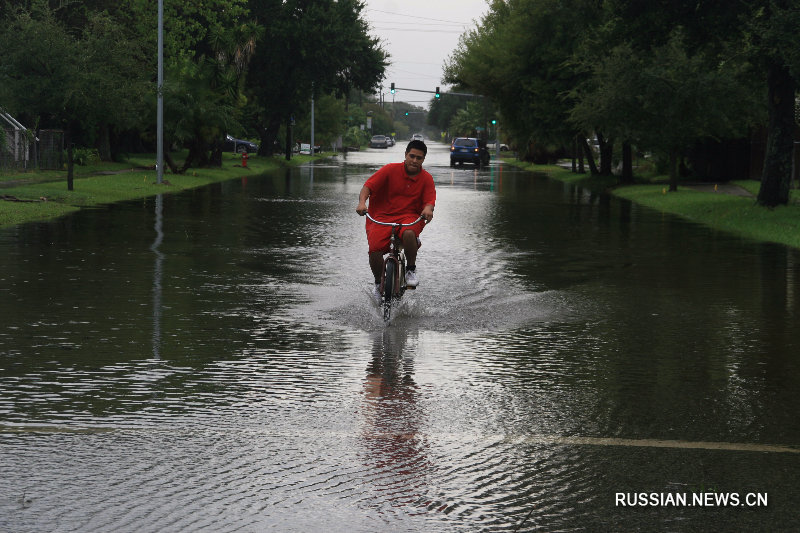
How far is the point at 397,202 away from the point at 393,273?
80cm

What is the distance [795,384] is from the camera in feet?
27.9

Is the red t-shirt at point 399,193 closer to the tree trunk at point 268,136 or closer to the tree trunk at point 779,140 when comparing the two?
the tree trunk at point 779,140

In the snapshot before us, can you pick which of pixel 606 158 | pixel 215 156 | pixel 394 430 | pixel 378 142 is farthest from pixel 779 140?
pixel 378 142

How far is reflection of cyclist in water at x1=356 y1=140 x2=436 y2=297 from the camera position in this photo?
455 inches

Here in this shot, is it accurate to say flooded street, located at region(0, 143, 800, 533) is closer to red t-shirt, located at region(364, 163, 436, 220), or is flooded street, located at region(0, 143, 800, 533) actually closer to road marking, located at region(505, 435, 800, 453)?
road marking, located at region(505, 435, 800, 453)

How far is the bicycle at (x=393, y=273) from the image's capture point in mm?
11180

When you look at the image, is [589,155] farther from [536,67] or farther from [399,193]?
[399,193]

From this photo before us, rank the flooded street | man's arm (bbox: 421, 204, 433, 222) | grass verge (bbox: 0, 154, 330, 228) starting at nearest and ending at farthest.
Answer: the flooded street → man's arm (bbox: 421, 204, 433, 222) → grass verge (bbox: 0, 154, 330, 228)

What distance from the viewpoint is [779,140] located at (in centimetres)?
2767

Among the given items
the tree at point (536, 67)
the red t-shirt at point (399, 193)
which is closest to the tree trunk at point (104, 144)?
the tree at point (536, 67)

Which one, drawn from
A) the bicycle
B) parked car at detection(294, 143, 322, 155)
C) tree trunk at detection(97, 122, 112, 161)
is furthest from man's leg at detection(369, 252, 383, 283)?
parked car at detection(294, 143, 322, 155)

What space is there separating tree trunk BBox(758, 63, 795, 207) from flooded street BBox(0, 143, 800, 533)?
11.1 meters

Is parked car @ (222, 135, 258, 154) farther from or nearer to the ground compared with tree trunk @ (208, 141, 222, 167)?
farther from the ground

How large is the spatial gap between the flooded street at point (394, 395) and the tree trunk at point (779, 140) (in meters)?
11.1
